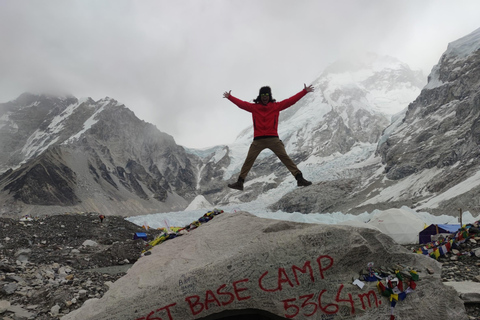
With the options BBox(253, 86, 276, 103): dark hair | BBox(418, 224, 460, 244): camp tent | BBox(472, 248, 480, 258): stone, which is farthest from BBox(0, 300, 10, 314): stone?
BBox(418, 224, 460, 244): camp tent

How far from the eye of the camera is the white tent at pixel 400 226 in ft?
80.9

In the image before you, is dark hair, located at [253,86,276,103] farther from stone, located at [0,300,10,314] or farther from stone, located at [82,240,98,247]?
stone, located at [82,240,98,247]

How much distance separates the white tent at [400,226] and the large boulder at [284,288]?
21007mm

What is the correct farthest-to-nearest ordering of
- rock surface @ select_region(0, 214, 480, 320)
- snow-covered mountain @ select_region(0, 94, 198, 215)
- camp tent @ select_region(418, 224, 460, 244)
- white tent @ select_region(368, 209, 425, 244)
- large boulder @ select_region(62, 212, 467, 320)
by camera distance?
snow-covered mountain @ select_region(0, 94, 198, 215)
white tent @ select_region(368, 209, 425, 244)
camp tent @ select_region(418, 224, 460, 244)
rock surface @ select_region(0, 214, 480, 320)
large boulder @ select_region(62, 212, 467, 320)

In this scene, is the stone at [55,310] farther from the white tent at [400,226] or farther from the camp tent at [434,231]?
the white tent at [400,226]

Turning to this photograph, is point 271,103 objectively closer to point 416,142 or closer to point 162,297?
point 162,297

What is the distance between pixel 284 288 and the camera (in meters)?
5.43

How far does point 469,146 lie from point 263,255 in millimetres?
90031

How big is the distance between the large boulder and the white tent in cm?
2101

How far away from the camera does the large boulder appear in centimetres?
531

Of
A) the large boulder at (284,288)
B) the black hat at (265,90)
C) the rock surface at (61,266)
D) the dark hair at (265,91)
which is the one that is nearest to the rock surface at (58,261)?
the rock surface at (61,266)

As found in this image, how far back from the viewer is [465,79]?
103 meters

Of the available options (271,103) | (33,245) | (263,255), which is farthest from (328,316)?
(33,245)

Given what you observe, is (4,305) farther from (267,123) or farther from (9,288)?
(267,123)
